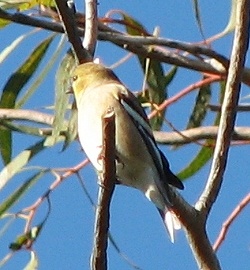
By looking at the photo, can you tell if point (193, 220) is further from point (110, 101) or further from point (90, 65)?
point (90, 65)

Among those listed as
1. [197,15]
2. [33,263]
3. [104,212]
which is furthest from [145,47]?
[104,212]

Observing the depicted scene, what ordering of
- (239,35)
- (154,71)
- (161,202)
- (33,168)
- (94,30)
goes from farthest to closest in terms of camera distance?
(154,71) < (33,168) < (94,30) < (161,202) < (239,35)

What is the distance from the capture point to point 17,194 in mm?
2613

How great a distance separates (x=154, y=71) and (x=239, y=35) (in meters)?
0.98

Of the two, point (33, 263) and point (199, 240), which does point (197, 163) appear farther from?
point (199, 240)

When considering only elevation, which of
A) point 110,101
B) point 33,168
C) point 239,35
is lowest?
point 33,168

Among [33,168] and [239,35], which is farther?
[33,168]

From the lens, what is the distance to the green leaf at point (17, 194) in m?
2.59

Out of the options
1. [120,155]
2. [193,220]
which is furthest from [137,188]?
[193,220]

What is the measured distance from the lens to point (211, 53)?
2.31 m

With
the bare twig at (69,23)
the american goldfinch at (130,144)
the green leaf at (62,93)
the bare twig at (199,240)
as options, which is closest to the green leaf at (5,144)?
the green leaf at (62,93)

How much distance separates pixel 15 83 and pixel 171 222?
34.6 inches

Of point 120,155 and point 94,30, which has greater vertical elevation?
point 94,30

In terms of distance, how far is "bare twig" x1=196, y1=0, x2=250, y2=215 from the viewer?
1805 millimetres
